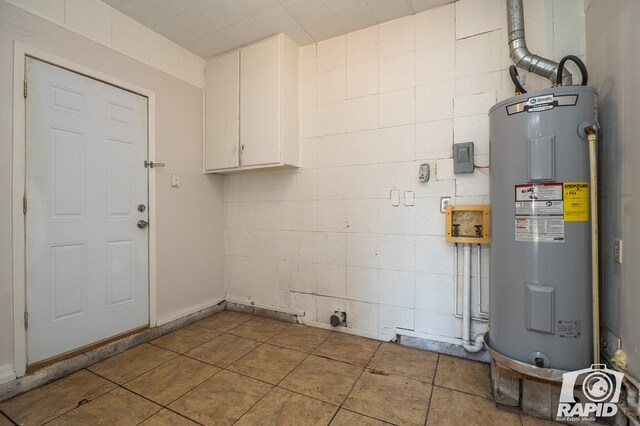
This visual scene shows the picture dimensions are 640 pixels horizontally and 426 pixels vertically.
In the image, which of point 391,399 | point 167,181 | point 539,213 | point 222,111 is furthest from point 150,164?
point 539,213

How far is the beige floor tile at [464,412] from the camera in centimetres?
146

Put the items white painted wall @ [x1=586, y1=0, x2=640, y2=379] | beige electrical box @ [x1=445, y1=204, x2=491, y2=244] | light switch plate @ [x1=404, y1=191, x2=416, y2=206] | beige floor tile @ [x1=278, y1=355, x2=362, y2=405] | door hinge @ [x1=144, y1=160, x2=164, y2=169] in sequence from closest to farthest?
1. white painted wall @ [x1=586, y1=0, x2=640, y2=379]
2. beige floor tile @ [x1=278, y1=355, x2=362, y2=405]
3. beige electrical box @ [x1=445, y1=204, x2=491, y2=244]
4. light switch plate @ [x1=404, y1=191, x2=416, y2=206]
5. door hinge @ [x1=144, y1=160, x2=164, y2=169]

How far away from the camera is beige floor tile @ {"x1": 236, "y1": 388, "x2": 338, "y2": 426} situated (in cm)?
147

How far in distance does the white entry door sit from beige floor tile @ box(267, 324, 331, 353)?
125 cm

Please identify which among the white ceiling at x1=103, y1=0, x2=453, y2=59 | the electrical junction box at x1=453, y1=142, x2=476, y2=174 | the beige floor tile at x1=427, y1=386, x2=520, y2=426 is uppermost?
the white ceiling at x1=103, y1=0, x2=453, y2=59

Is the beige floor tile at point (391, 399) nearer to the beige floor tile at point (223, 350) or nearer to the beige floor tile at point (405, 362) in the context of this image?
the beige floor tile at point (405, 362)

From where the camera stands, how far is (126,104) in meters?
2.35

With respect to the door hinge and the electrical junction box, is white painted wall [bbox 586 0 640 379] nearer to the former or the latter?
the electrical junction box

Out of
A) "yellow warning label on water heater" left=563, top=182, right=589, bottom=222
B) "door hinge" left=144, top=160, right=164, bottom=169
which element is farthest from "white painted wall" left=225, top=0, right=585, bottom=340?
"door hinge" left=144, top=160, right=164, bottom=169

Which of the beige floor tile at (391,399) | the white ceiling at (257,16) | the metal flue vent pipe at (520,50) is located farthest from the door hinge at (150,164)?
the metal flue vent pipe at (520,50)

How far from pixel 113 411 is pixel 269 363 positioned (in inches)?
37.2

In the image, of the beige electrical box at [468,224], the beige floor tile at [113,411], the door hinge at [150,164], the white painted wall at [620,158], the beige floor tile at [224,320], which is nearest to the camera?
the white painted wall at [620,158]

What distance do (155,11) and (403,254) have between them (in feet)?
9.61

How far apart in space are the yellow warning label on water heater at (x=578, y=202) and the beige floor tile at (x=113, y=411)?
2522 millimetres
